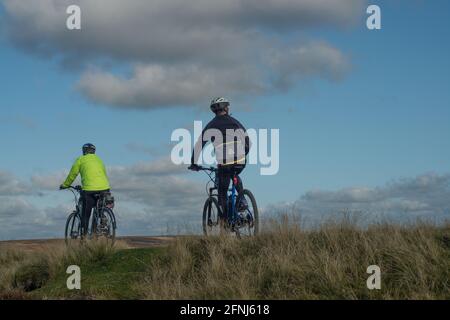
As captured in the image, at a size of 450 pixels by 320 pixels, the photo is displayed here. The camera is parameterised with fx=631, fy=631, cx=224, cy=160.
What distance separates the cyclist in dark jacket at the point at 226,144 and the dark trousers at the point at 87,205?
12.6 ft

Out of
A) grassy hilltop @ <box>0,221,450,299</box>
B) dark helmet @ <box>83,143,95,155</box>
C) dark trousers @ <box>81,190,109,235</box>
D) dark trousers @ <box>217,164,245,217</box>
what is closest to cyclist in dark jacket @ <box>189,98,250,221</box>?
dark trousers @ <box>217,164,245,217</box>

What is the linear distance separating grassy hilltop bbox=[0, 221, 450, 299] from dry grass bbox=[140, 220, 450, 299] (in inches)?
0.6

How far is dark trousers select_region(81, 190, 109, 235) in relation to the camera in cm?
1529

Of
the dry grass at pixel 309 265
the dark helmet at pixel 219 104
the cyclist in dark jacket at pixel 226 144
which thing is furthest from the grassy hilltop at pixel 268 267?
the dark helmet at pixel 219 104

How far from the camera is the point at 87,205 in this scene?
15.3 metres

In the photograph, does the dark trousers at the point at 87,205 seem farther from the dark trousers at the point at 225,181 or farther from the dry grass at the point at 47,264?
the dark trousers at the point at 225,181

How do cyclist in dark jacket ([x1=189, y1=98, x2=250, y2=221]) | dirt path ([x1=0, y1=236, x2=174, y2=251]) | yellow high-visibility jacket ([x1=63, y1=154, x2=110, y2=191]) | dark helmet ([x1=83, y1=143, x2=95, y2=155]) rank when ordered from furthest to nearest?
dirt path ([x1=0, y1=236, x2=174, y2=251])
dark helmet ([x1=83, y1=143, x2=95, y2=155])
yellow high-visibility jacket ([x1=63, y1=154, x2=110, y2=191])
cyclist in dark jacket ([x1=189, y1=98, x2=250, y2=221])

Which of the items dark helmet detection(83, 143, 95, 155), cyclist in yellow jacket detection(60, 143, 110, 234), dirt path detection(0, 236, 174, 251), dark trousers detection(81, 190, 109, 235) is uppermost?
dark helmet detection(83, 143, 95, 155)

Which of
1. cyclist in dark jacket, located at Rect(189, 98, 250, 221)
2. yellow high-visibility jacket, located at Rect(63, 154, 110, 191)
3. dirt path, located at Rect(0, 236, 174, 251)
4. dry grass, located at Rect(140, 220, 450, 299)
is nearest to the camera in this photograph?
dry grass, located at Rect(140, 220, 450, 299)

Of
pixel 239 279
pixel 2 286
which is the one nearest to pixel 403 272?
pixel 239 279

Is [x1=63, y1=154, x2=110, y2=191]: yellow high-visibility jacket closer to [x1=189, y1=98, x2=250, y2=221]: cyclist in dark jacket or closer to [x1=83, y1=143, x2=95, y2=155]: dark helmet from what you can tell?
[x1=83, y1=143, x2=95, y2=155]: dark helmet

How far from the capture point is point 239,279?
943cm

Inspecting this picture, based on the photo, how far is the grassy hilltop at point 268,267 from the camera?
359 inches
